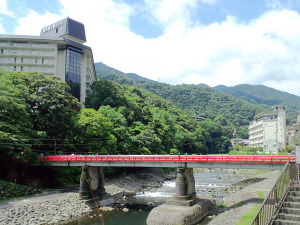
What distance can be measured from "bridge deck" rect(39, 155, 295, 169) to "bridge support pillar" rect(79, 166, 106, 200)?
1194 millimetres

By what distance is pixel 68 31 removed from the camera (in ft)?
224

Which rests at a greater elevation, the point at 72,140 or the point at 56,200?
the point at 72,140

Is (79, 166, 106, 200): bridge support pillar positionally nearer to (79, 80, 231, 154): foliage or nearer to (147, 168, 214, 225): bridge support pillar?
(147, 168, 214, 225): bridge support pillar

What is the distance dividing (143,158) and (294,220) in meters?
23.7

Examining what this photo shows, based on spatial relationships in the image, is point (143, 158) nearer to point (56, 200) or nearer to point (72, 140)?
point (56, 200)

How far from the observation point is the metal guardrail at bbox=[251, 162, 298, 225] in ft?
31.1

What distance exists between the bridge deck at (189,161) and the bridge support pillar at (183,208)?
1518 millimetres

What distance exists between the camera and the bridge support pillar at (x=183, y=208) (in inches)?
975

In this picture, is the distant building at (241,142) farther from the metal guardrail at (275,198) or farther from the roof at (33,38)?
the metal guardrail at (275,198)

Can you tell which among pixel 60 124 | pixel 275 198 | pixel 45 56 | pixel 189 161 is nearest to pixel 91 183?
pixel 60 124

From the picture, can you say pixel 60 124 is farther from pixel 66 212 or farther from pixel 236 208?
pixel 236 208

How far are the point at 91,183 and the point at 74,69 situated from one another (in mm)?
37764

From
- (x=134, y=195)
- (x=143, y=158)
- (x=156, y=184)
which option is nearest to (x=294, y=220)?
(x=143, y=158)

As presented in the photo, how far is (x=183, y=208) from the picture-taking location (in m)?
27.1
